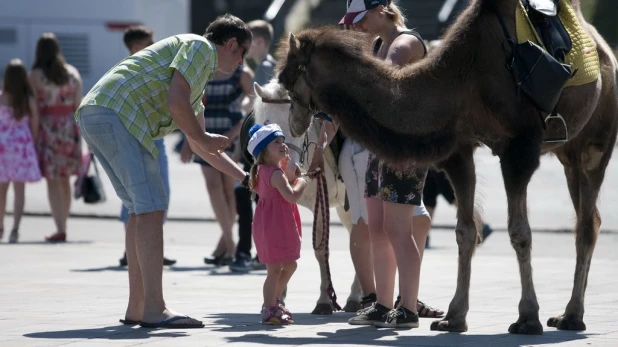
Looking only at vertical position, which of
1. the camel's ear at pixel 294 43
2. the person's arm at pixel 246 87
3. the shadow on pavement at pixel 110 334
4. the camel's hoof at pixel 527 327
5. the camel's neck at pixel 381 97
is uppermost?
the person's arm at pixel 246 87

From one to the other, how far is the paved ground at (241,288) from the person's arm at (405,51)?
1340 mm

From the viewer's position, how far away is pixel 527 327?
7.92 metres

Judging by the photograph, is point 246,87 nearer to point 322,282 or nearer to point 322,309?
point 322,282

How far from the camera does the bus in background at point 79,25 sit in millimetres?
25891

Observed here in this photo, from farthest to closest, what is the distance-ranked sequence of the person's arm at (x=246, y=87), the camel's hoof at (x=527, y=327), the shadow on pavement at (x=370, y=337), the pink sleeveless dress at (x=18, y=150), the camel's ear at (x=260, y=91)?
the pink sleeveless dress at (x=18, y=150)
the person's arm at (x=246, y=87)
the camel's ear at (x=260, y=91)
the camel's hoof at (x=527, y=327)
the shadow on pavement at (x=370, y=337)

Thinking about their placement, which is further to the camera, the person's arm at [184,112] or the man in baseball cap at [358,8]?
the man in baseball cap at [358,8]

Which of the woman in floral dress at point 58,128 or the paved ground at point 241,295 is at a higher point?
the woman in floral dress at point 58,128

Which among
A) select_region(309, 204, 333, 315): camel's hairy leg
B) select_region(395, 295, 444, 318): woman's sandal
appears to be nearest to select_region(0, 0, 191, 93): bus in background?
select_region(309, 204, 333, 315): camel's hairy leg

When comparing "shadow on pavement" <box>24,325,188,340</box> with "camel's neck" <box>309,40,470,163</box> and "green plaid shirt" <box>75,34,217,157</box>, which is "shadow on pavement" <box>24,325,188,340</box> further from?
"camel's neck" <box>309,40,470,163</box>

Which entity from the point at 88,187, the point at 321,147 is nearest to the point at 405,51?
the point at 321,147

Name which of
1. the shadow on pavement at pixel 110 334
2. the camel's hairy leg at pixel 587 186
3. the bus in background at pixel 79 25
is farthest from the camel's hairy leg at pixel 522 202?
the bus in background at pixel 79 25

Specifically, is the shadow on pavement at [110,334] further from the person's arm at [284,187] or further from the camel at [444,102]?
the camel at [444,102]

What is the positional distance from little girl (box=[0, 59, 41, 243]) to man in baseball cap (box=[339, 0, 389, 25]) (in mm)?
7439

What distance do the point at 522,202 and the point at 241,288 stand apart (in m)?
3.66
